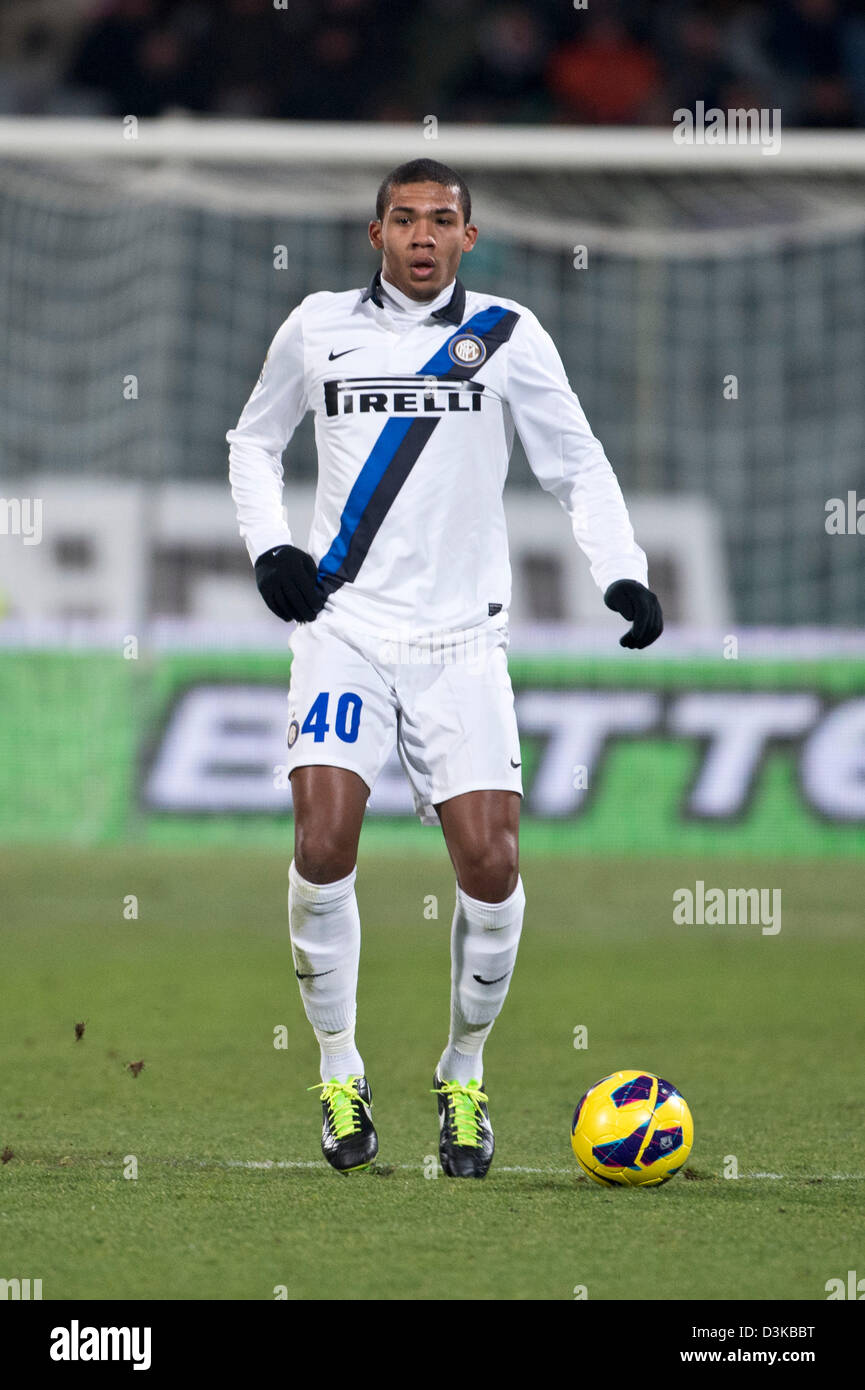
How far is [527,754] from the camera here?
11781 mm

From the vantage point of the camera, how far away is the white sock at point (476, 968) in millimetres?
4641

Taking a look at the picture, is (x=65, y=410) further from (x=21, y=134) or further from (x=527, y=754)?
(x=527, y=754)

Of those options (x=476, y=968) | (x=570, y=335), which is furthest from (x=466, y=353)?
(x=570, y=335)

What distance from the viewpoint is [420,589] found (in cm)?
470

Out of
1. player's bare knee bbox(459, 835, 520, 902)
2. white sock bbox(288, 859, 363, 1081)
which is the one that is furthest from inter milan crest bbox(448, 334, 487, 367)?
white sock bbox(288, 859, 363, 1081)

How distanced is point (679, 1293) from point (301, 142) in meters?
8.82

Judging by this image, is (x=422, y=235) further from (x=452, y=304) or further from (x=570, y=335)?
(x=570, y=335)

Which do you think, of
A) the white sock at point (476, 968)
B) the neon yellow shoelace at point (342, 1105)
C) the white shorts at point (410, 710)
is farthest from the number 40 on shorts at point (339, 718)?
the neon yellow shoelace at point (342, 1105)

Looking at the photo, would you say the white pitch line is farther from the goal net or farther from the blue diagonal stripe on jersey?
the goal net

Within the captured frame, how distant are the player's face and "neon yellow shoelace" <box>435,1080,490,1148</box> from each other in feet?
6.08

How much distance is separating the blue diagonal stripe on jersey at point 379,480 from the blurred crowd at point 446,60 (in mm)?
11867

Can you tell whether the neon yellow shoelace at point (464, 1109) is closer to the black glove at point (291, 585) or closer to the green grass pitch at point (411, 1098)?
the green grass pitch at point (411, 1098)

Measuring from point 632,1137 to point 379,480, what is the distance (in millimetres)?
1593

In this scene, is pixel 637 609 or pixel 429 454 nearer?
Answer: pixel 637 609
